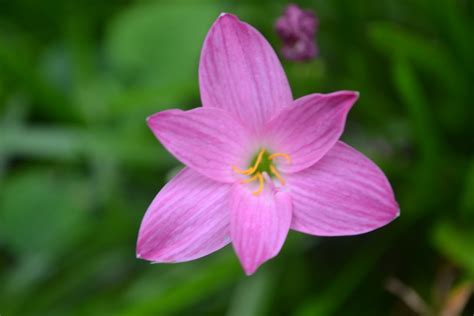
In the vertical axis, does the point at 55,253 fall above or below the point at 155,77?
below

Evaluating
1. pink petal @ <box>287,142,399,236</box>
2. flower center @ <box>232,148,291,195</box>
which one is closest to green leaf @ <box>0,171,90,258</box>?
flower center @ <box>232,148,291,195</box>

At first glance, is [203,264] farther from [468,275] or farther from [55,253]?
[468,275]

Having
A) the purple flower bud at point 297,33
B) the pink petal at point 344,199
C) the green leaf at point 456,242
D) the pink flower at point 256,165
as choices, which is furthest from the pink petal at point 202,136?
the green leaf at point 456,242

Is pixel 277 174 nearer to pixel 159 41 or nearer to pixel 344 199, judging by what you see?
pixel 344 199

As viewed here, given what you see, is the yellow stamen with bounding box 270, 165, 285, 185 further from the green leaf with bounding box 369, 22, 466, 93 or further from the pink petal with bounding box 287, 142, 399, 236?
the green leaf with bounding box 369, 22, 466, 93

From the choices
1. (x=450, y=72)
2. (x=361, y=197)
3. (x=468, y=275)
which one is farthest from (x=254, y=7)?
(x=361, y=197)

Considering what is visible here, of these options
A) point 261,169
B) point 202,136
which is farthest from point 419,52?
point 202,136

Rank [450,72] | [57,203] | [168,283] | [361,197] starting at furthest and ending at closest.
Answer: [57,203]
[168,283]
[450,72]
[361,197]
